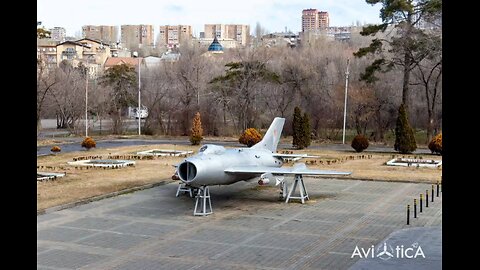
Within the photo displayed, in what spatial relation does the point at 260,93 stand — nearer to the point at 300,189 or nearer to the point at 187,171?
the point at 300,189

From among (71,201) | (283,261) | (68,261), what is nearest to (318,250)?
(283,261)

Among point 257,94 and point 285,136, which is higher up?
point 257,94

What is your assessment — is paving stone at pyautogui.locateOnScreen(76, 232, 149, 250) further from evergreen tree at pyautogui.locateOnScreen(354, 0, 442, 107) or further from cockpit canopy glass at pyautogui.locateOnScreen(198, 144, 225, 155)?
evergreen tree at pyautogui.locateOnScreen(354, 0, 442, 107)

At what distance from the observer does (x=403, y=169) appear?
91.8 feet

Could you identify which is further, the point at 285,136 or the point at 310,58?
the point at 310,58

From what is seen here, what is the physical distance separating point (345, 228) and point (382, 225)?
1.17m

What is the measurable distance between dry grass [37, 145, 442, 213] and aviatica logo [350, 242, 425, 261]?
1029cm

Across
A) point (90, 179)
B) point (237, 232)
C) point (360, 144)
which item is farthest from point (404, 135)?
point (237, 232)

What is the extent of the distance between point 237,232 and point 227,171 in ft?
13.1

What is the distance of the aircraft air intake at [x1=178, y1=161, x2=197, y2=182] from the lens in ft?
55.7

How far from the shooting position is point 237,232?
14.5m

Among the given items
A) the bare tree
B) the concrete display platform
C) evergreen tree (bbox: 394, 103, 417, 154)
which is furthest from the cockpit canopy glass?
the bare tree
